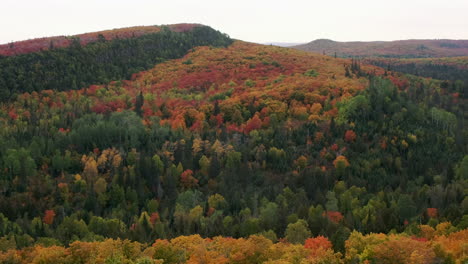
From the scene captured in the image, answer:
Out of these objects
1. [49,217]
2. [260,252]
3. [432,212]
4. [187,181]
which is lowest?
[49,217]

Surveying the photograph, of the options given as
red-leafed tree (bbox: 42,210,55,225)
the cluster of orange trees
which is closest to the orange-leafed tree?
red-leafed tree (bbox: 42,210,55,225)

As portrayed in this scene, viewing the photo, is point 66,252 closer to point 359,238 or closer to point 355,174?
point 359,238

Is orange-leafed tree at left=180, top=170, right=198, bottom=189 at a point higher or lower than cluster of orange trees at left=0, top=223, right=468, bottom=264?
lower

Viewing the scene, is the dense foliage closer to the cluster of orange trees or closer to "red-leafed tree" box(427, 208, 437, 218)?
the cluster of orange trees

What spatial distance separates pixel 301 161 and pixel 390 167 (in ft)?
122

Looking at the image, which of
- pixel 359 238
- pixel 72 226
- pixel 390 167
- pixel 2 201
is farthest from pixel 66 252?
pixel 390 167

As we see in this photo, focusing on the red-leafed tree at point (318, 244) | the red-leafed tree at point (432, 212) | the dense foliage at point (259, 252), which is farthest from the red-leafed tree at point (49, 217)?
the red-leafed tree at point (432, 212)

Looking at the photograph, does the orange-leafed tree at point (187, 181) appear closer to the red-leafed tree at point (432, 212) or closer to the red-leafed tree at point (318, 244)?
the red-leafed tree at point (318, 244)

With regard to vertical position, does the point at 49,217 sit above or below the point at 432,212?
below

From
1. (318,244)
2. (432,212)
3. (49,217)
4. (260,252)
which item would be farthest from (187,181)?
(260,252)

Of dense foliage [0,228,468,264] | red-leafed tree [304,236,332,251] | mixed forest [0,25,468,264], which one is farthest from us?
red-leafed tree [304,236,332,251]

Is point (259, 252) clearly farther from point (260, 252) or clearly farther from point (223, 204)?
point (223, 204)

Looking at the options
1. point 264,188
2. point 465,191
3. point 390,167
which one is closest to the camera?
point 465,191

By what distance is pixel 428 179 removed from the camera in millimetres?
177500
